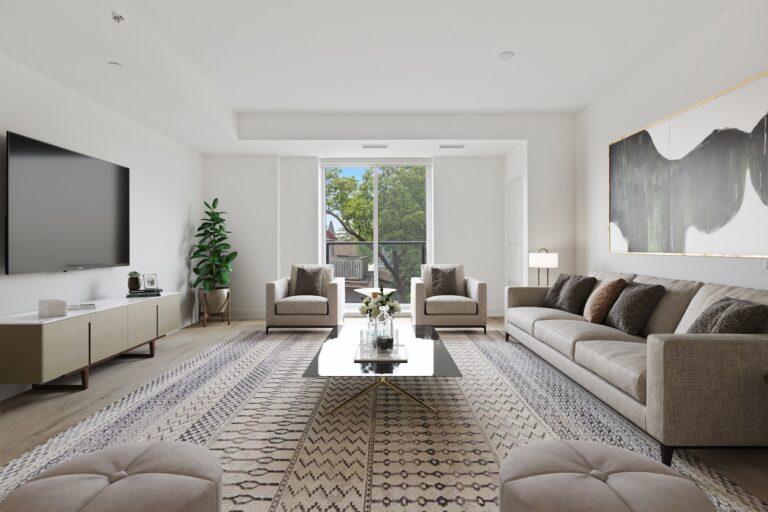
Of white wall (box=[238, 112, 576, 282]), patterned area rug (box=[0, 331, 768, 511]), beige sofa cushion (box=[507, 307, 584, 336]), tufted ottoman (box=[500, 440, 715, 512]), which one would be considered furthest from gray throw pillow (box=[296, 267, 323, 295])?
tufted ottoman (box=[500, 440, 715, 512])

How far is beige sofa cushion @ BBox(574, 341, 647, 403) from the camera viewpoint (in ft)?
7.82

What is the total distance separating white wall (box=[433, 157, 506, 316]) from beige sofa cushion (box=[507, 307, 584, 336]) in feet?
Result: 7.46

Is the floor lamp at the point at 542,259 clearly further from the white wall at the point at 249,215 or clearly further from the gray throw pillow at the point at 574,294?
the white wall at the point at 249,215

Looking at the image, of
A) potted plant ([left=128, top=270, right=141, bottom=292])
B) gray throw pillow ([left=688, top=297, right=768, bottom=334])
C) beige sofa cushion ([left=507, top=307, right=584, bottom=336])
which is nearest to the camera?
gray throw pillow ([left=688, top=297, right=768, bottom=334])

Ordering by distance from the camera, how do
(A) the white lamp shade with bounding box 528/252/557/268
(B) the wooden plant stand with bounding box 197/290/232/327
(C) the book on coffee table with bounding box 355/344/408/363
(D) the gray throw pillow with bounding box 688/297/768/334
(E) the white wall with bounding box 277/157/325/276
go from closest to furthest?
1. (D) the gray throw pillow with bounding box 688/297/768/334
2. (C) the book on coffee table with bounding box 355/344/408/363
3. (A) the white lamp shade with bounding box 528/252/557/268
4. (B) the wooden plant stand with bounding box 197/290/232/327
5. (E) the white wall with bounding box 277/157/325/276

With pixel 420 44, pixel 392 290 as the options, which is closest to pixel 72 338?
pixel 392 290

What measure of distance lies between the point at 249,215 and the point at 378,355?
453 cm

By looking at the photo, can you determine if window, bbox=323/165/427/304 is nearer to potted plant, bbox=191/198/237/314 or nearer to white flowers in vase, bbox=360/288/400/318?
potted plant, bbox=191/198/237/314

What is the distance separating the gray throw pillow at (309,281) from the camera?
594 centimetres

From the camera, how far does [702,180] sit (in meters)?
3.50

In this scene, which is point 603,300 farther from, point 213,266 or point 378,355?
point 213,266

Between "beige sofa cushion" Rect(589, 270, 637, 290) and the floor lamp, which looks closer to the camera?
"beige sofa cushion" Rect(589, 270, 637, 290)

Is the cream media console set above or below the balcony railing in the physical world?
below

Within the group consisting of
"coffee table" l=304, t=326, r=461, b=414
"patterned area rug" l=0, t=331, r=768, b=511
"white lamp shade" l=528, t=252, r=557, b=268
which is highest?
"white lamp shade" l=528, t=252, r=557, b=268
